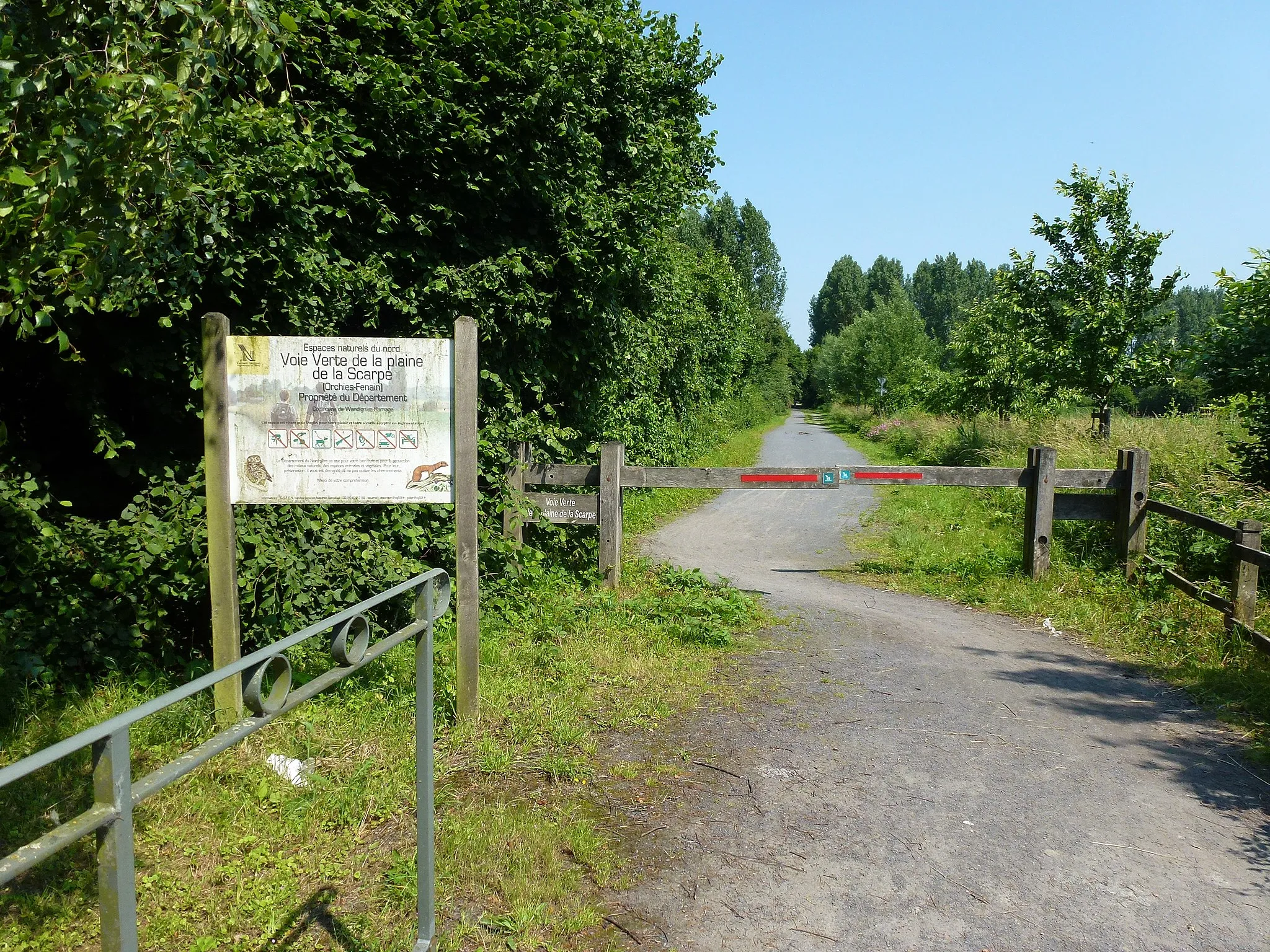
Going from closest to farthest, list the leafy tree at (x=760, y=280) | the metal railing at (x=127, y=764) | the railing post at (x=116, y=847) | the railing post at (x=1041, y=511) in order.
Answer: the metal railing at (x=127, y=764) → the railing post at (x=116, y=847) → the railing post at (x=1041, y=511) → the leafy tree at (x=760, y=280)

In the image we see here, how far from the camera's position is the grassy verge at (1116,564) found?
673 centimetres

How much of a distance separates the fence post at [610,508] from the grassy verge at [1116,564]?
315 cm

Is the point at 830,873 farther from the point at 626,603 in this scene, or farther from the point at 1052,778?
the point at 626,603

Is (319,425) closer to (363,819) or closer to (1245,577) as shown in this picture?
(363,819)

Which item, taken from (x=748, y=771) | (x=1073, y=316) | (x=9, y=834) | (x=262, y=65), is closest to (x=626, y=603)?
(x=748, y=771)

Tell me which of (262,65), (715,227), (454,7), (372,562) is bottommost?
(372,562)

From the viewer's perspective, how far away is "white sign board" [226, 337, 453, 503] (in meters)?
4.95

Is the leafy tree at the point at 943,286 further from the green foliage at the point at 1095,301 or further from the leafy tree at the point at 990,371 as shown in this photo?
the green foliage at the point at 1095,301

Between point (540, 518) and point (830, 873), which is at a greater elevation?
point (540, 518)

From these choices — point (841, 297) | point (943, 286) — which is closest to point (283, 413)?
point (841, 297)

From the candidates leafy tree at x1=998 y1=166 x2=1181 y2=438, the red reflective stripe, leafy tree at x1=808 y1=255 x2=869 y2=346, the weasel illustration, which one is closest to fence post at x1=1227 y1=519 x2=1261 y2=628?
the red reflective stripe

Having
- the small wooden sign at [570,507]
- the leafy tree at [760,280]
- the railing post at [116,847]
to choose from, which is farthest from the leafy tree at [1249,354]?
the leafy tree at [760,280]

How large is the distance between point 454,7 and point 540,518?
4.24 metres

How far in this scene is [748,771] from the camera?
4.91m
